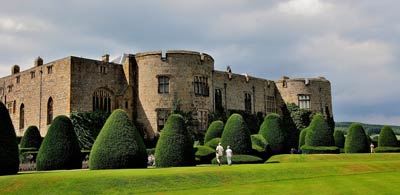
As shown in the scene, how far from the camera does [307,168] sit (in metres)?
23.4

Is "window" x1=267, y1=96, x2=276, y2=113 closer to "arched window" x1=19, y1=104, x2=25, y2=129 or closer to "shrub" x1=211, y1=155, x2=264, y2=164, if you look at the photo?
"shrub" x1=211, y1=155, x2=264, y2=164

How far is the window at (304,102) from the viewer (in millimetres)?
57013

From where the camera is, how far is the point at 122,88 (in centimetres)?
4178

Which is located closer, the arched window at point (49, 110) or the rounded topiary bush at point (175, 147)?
the rounded topiary bush at point (175, 147)

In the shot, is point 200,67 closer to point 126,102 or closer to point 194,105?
point 194,105

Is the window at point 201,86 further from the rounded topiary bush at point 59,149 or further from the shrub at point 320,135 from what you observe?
the rounded topiary bush at point 59,149

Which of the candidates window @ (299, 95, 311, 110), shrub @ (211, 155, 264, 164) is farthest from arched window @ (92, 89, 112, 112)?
window @ (299, 95, 311, 110)

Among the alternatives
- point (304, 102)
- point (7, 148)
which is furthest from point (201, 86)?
point (7, 148)

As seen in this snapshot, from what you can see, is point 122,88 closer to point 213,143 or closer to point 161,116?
point 161,116

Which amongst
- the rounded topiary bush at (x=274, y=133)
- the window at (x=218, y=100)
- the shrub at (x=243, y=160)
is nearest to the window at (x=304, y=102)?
the window at (x=218, y=100)

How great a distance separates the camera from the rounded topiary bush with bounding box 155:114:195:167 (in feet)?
84.2

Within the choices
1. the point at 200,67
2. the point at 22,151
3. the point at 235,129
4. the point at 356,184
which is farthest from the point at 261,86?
the point at 356,184

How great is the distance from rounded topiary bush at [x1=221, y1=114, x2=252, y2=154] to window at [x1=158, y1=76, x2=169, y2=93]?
10.8 metres

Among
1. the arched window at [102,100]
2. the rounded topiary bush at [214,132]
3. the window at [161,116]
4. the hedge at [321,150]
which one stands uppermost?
the arched window at [102,100]
